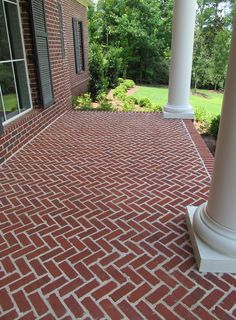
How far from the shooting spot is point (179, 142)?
455 cm

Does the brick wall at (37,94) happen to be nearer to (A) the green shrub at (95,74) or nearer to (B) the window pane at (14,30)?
(B) the window pane at (14,30)

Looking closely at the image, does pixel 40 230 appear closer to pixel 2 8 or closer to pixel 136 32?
pixel 2 8

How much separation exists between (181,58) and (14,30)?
10.4ft

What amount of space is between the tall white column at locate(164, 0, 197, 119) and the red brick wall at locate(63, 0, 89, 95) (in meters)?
4.31

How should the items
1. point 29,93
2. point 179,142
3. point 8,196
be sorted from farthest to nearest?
point 29,93 < point 179,142 < point 8,196

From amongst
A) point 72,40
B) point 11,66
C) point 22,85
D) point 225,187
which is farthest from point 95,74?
point 225,187

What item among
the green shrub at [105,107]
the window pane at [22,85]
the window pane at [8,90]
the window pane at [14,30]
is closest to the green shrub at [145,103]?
the green shrub at [105,107]

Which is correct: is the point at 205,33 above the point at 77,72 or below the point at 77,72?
above

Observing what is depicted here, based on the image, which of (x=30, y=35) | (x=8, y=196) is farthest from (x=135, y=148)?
(x=30, y=35)

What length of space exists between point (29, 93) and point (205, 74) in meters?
14.7

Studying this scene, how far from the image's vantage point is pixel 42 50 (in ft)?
16.3

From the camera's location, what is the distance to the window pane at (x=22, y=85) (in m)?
4.50

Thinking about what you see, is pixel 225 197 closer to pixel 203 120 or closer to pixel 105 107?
pixel 105 107

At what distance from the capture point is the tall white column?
5566mm
